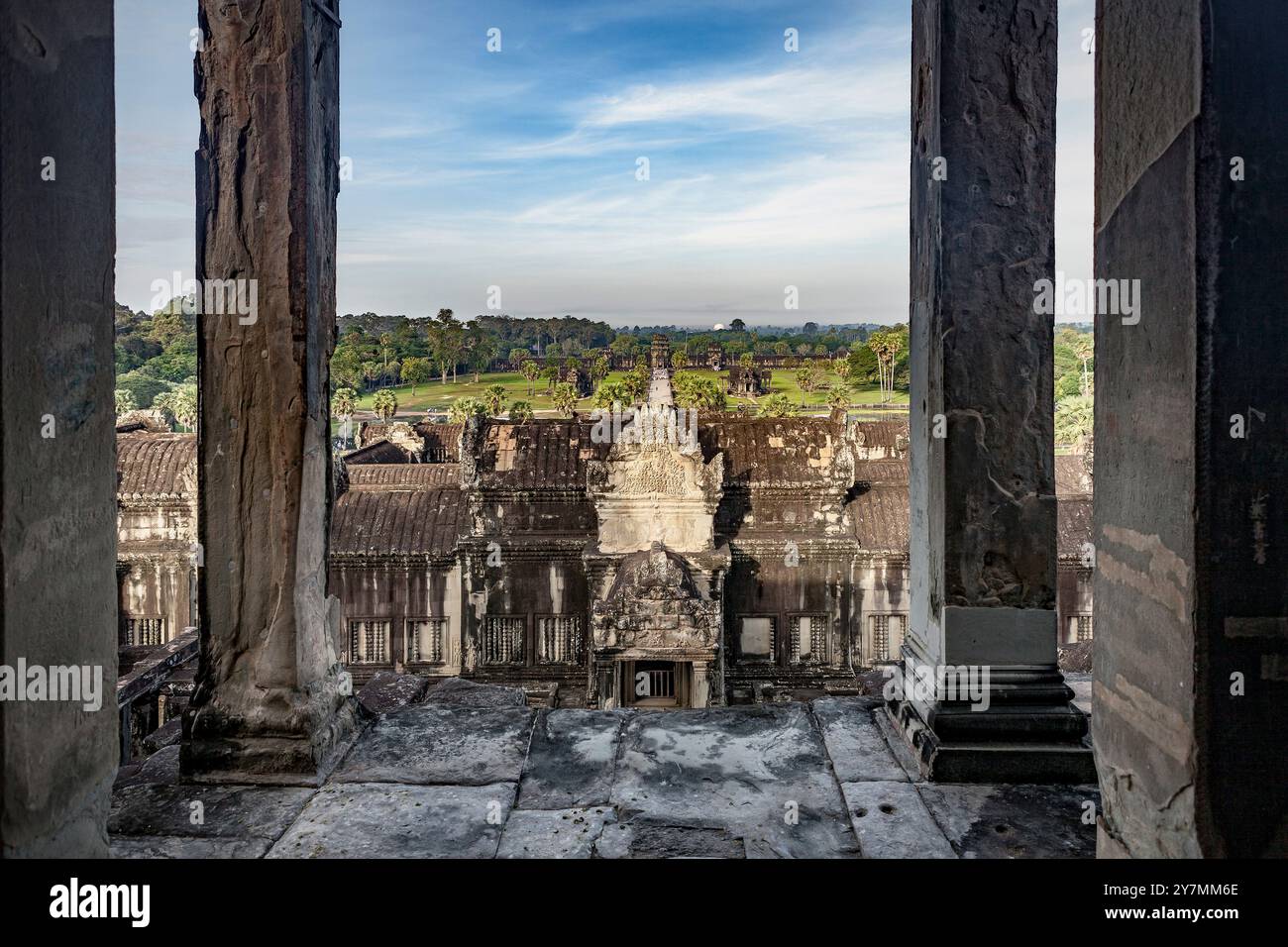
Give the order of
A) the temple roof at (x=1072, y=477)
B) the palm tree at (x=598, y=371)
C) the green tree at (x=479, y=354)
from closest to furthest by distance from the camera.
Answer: the temple roof at (x=1072, y=477) → the palm tree at (x=598, y=371) → the green tree at (x=479, y=354)

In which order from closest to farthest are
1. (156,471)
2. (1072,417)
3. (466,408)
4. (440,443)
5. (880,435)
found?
1. (156,471)
2. (880,435)
3. (440,443)
4. (1072,417)
5. (466,408)

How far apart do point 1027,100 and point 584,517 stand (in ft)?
46.2

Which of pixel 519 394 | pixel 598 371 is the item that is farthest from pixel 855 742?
pixel 598 371

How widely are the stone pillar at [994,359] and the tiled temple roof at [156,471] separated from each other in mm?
16930

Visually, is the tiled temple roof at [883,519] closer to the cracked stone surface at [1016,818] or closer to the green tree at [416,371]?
→ the cracked stone surface at [1016,818]

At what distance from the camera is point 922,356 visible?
182 inches

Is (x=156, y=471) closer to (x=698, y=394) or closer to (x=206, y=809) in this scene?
(x=206, y=809)

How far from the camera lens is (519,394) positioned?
84.6 metres

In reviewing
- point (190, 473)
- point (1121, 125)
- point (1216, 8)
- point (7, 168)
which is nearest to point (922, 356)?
point (1121, 125)

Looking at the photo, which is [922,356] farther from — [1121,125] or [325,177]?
[325,177]

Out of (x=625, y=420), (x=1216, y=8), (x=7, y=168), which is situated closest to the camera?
(x=1216, y=8)

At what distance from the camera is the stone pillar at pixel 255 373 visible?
13.9ft

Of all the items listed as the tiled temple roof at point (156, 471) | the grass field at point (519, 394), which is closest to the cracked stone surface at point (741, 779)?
the tiled temple roof at point (156, 471)

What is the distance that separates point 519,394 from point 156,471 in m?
67.0
